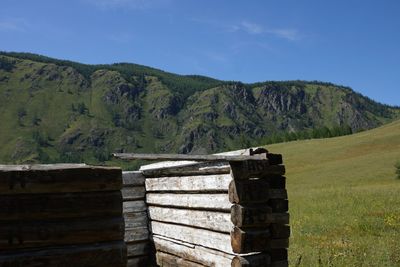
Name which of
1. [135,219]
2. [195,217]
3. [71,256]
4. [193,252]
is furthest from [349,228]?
[71,256]

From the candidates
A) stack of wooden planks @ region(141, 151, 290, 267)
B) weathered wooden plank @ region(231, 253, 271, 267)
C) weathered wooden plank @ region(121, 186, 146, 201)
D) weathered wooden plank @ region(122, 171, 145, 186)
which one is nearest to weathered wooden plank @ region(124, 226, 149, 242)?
weathered wooden plank @ region(121, 186, 146, 201)

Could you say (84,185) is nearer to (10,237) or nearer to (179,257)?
(10,237)

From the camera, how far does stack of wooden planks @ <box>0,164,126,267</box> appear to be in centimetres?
469

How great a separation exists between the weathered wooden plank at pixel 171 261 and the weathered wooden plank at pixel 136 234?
0.61 meters

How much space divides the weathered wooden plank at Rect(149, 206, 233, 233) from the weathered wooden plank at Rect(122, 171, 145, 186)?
2.28ft

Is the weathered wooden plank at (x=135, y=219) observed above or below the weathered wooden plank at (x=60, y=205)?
below

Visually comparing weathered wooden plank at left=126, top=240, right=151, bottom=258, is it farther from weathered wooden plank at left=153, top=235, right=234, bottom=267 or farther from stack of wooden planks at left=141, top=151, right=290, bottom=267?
stack of wooden planks at left=141, top=151, right=290, bottom=267

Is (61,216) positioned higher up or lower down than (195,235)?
higher up

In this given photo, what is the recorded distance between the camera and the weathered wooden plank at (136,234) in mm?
10898

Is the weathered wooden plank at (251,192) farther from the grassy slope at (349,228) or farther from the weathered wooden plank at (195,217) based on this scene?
the grassy slope at (349,228)

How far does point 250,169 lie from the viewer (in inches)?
290

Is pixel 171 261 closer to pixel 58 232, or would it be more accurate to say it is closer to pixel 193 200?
pixel 193 200

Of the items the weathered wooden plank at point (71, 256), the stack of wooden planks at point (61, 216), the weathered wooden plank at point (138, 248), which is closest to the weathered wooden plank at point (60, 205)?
the stack of wooden planks at point (61, 216)

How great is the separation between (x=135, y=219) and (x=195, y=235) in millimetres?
2572
